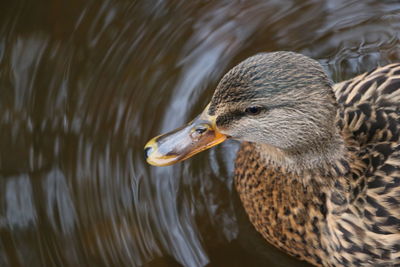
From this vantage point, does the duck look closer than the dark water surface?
Yes

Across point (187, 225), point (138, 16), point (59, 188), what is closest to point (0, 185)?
point (59, 188)

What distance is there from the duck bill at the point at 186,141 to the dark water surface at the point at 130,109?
0.56 m

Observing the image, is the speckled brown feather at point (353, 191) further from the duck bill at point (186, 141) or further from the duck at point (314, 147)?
the duck bill at point (186, 141)

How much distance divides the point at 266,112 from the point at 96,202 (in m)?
1.18

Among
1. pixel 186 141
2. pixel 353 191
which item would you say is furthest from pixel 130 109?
pixel 353 191

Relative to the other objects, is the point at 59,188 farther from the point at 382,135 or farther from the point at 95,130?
the point at 382,135

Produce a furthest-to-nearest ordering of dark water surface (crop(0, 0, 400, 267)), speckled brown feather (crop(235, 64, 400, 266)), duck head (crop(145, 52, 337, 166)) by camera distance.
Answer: dark water surface (crop(0, 0, 400, 267)) < speckled brown feather (crop(235, 64, 400, 266)) < duck head (crop(145, 52, 337, 166))

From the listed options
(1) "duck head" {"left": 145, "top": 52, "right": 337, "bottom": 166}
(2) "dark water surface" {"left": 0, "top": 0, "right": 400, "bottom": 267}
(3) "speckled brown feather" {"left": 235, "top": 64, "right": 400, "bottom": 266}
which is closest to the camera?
(1) "duck head" {"left": 145, "top": 52, "right": 337, "bottom": 166}

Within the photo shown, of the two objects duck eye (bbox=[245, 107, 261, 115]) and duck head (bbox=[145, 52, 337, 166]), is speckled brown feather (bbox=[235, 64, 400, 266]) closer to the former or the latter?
duck head (bbox=[145, 52, 337, 166])

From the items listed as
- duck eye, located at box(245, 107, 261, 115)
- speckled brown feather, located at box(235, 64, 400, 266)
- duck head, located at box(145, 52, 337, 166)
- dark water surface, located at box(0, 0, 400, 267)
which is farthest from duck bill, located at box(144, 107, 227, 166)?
dark water surface, located at box(0, 0, 400, 267)

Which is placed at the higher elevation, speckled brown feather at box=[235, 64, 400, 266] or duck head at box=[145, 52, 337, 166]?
duck head at box=[145, 52, 337, 166]

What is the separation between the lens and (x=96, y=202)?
9.12 ft

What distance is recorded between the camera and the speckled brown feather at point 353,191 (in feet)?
6.94

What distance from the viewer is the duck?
6.27 ft
